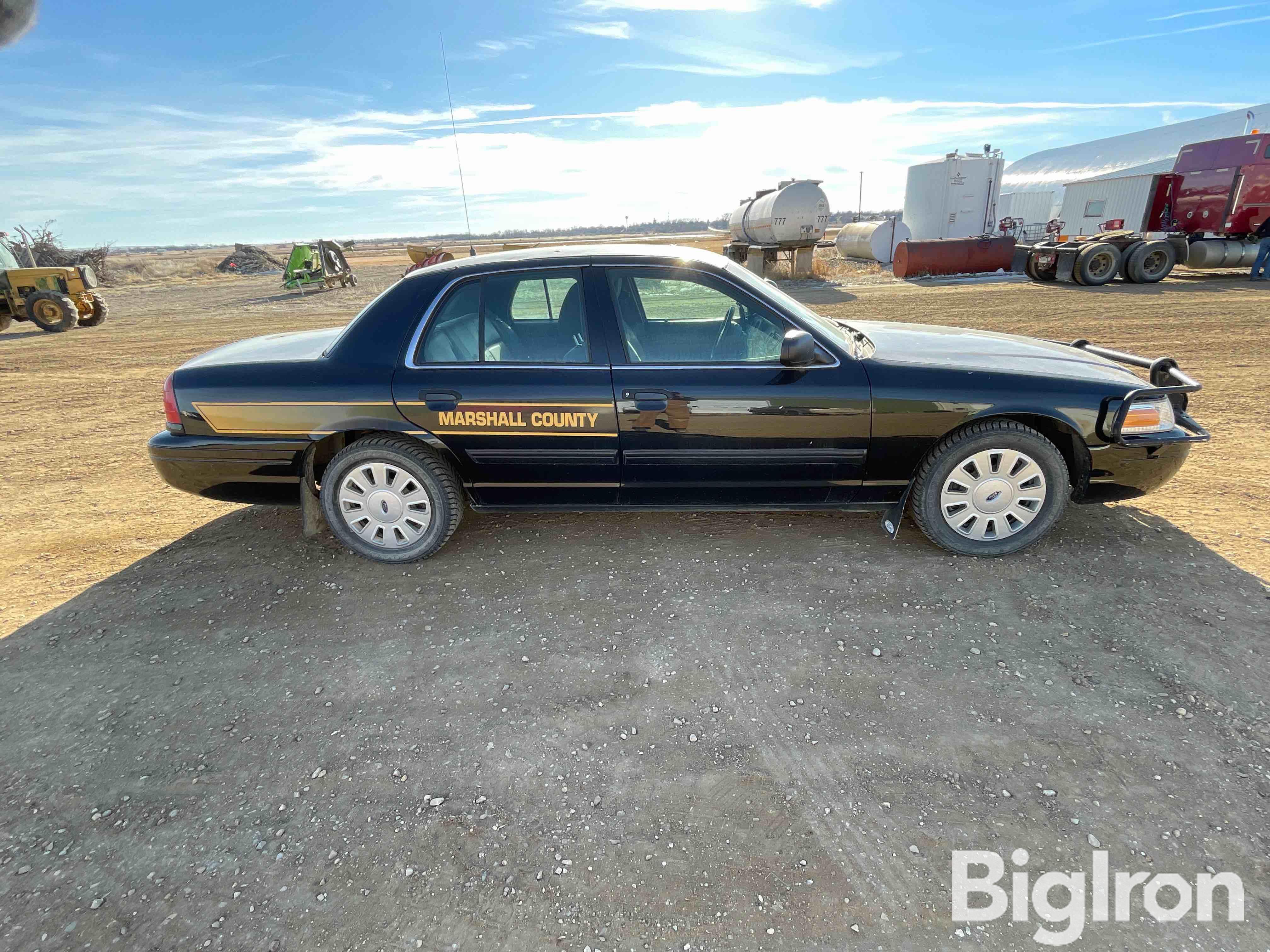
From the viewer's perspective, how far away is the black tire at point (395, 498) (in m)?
3.60

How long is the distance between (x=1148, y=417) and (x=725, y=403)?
2218mm

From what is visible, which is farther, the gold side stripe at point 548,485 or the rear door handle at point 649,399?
the gold side stripe at point 548,485

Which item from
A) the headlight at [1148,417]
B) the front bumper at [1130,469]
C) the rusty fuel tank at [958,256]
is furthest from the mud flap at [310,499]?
the rusty fuel tank at [958,256]

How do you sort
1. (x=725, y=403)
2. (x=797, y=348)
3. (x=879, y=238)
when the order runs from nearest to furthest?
(x=797, y=348) < (x=725, y=403) < (x=879, y=238)

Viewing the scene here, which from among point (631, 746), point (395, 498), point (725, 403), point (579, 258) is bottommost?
point (631, 746)

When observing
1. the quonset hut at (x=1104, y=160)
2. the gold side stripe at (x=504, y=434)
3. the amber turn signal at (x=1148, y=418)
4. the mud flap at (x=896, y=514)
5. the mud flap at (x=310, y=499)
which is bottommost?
the mud flap at (x=896, y=514)

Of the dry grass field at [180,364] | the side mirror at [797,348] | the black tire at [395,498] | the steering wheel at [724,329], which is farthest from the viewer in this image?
the dry grass field at [180,364]

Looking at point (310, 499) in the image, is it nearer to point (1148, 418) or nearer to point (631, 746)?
point (631, 746)

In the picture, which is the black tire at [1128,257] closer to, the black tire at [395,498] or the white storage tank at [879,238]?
the white storage tank at [879,238]

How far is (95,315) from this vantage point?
1745 cm

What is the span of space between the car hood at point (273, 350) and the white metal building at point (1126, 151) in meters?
114

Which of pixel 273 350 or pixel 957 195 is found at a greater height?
pixel 957 195

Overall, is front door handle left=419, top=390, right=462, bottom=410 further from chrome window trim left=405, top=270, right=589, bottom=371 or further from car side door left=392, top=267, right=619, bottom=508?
chrome window trim left=405, top=270, right=589, bottom=371

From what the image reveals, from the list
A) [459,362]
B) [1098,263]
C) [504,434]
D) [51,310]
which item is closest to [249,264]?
[51,310]
